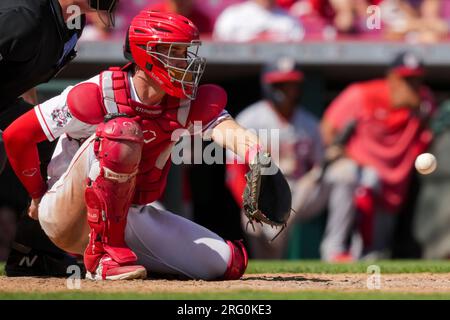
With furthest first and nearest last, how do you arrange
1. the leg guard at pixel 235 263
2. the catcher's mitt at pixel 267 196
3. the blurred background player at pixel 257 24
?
1. the blurred background player at pixel 257 24
2. the leg guard at pixel 235 263
3. the catcher's mitt at pixel 267 196

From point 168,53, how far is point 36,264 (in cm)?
139

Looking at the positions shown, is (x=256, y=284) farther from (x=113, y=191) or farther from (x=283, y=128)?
(x=283, y=128)

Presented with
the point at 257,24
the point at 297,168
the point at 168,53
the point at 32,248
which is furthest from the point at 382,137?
the point at 168,53

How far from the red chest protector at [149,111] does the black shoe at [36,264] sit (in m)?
0.69

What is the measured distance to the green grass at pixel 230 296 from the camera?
13.2 feet

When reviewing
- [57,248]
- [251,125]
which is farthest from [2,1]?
[251,125]

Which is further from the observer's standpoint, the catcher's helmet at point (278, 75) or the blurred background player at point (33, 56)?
the catcher's helmet at point (278, 75)

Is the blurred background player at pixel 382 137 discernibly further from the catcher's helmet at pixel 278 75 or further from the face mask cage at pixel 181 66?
the face mask cage at pixel 181 66

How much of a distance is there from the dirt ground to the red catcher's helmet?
2.84 ft

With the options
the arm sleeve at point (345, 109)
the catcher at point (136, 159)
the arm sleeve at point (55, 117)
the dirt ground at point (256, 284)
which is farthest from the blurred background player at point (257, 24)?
the arm sleeve at point (55, 117)

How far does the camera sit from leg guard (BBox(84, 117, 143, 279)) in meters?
4.47

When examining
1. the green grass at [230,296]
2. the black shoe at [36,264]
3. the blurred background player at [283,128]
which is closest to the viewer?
the green grass at [230,296]

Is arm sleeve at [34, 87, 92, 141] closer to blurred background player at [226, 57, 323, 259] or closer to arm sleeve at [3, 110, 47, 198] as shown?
arm sleeve at [3, 110, 47, 198]
